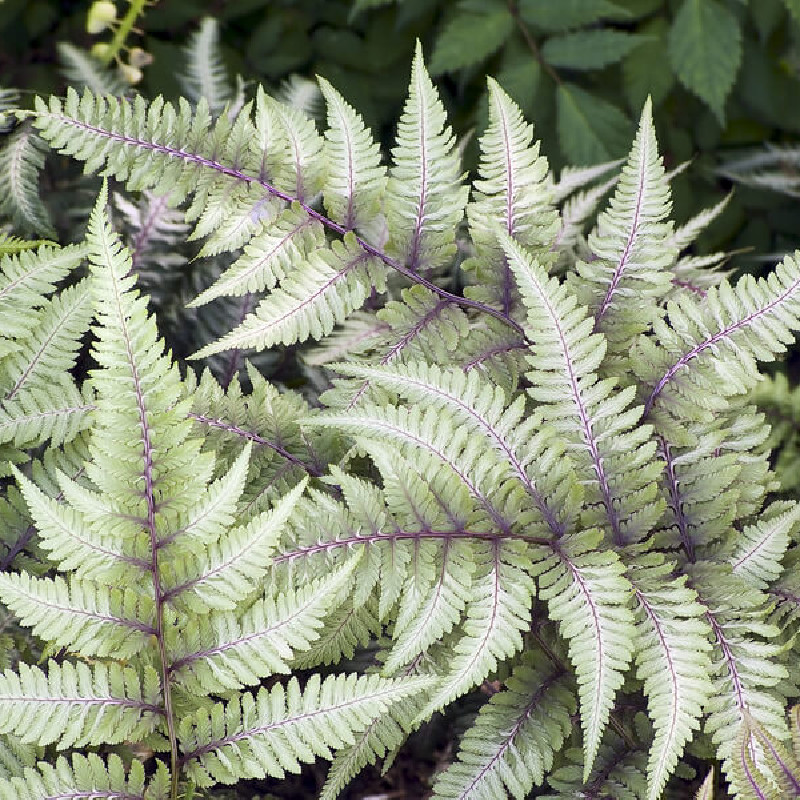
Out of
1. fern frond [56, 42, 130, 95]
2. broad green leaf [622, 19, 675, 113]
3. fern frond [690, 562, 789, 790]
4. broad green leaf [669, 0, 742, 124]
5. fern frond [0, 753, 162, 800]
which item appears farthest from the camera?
broad green leaf [622, 19, 675, 113]

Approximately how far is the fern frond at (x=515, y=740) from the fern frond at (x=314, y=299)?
1.94ft

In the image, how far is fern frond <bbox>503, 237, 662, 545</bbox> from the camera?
1155 mm

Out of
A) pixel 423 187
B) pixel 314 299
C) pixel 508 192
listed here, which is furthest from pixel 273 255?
pixel 508 192

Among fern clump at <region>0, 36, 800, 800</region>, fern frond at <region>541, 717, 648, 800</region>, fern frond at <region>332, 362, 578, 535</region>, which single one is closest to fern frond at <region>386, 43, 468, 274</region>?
fern clump at <region>0, 36, 800, 800</region>

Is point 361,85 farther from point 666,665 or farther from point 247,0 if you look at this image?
point 666,665

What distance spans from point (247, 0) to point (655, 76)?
973 mm

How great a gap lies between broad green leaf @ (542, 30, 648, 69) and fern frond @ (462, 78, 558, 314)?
60 cm

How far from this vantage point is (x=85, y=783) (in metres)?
1.01

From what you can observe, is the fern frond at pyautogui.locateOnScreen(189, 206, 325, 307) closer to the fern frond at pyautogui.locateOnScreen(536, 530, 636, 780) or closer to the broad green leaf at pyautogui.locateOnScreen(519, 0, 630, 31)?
the fern frond at pyautogui.locateOnScreen(536, 530, 636, 780)

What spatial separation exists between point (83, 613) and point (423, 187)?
770 mm

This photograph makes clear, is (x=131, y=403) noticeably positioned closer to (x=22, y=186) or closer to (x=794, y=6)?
(x=22, y=186)

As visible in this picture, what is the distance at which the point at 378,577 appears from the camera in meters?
1.10

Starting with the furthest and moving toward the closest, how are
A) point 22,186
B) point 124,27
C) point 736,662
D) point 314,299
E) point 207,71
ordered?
point 207,71 < point 124,27 < point 22,186 < point 314,299 < point 736,662

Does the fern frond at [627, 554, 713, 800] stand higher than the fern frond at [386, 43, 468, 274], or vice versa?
the fern frond at [386, 43, 468, 274]
